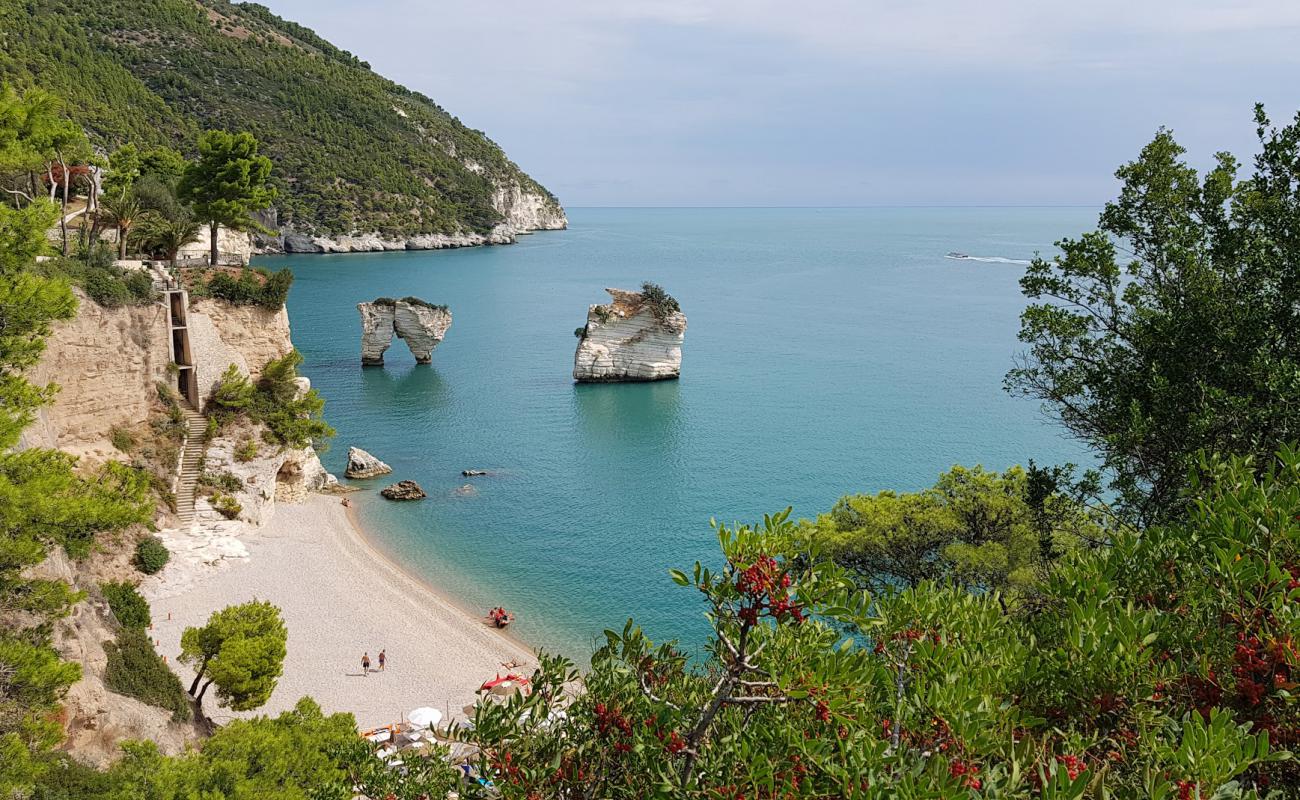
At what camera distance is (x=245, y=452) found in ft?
104

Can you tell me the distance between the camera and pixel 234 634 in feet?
59.7

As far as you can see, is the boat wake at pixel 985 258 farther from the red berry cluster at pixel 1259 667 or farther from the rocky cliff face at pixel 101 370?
the red berry cluster at pixel 1259 667

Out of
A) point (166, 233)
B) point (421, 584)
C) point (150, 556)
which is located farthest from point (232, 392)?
point (421, 584)

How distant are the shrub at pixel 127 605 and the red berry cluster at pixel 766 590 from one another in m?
20.9

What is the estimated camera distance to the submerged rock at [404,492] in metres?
37.9

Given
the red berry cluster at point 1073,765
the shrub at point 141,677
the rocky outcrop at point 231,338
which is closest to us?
the red berry cluster at point 1073,765

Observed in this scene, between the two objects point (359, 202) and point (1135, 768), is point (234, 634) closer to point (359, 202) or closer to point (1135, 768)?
point (1135, 768)

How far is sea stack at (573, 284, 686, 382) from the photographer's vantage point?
5650 cm

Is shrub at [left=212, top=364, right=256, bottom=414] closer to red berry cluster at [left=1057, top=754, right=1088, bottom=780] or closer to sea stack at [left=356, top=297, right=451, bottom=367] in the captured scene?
sea stack at [left=356, top=297, right=451, bottom=367]

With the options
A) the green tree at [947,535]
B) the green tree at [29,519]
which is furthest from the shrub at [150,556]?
the green tree at [947,535]

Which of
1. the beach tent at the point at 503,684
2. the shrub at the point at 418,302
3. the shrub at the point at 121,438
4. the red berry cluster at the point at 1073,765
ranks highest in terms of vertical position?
the shrub at the point at 418,302

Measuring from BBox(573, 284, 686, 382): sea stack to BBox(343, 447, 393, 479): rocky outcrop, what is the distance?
19964 mm

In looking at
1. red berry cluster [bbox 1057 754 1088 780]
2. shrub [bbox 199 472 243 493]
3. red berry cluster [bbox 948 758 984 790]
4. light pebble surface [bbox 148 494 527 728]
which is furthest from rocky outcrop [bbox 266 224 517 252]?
red berry cluster [bbox 1057 754 1088 780]

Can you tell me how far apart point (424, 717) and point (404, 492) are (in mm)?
18209
